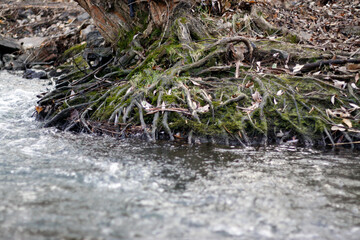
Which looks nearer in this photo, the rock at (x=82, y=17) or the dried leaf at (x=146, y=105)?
the dried leaf at (x=146, y=105)

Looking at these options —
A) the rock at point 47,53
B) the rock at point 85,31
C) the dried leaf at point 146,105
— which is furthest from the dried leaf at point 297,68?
the rock at point 47,53

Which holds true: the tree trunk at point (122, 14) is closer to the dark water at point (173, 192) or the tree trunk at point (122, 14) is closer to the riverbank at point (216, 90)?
the riverbank at point (216, 90)

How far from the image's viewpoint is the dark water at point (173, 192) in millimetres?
2627

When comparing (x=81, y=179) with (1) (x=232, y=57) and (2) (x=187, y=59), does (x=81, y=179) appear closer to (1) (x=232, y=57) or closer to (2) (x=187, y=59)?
(2) (x=187, y=59)

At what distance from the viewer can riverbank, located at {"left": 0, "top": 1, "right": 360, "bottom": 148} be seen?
511 cm

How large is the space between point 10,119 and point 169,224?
5057 mm

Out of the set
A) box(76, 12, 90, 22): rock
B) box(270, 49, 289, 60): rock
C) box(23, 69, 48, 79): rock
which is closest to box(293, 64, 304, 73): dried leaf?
box(270, 49, 289, 60): rock

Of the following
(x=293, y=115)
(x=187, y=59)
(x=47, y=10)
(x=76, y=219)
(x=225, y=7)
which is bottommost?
(x=76, y=219)

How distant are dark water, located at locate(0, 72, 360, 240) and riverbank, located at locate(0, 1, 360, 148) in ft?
1.59

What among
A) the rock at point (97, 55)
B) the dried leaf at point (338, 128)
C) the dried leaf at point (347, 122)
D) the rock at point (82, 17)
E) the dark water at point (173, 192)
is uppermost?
the rock at point (82, 17)

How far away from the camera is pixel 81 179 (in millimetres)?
3531

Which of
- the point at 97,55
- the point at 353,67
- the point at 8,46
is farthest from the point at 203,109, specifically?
the point at 8,46

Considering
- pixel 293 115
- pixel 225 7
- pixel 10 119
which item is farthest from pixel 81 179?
pixel 225 7

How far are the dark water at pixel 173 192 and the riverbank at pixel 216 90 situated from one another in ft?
1.59
